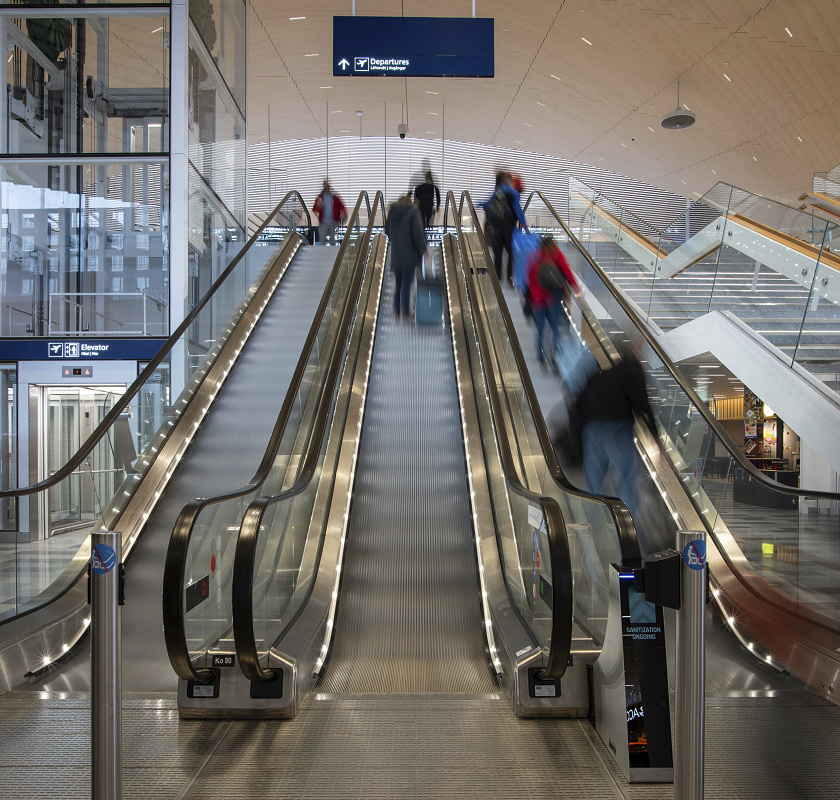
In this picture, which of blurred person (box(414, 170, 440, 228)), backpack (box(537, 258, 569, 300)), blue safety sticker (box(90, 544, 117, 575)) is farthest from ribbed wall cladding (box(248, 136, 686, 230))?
blue safety sticker (box(90, 544, 117, 575))

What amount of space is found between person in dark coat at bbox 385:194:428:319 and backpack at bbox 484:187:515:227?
950 mm

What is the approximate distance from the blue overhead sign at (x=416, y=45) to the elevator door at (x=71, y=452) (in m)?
5.51

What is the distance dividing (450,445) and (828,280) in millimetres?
3820

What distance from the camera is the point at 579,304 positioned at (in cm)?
816

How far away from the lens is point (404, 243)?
9875 mm

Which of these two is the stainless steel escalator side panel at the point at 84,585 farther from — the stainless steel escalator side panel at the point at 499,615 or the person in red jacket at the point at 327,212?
the person in red jacket at the point at 327,212

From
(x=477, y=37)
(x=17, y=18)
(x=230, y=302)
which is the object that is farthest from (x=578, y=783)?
(x=17, y=18)

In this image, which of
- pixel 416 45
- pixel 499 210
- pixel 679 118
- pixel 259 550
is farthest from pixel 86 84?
pixel 679 118

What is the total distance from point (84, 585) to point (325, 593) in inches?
65.6

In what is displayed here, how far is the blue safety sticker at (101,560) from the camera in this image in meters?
2.40

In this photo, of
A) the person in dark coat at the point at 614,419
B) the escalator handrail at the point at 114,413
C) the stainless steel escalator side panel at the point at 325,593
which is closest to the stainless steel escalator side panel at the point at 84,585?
the escalator handrail at the point at 114,413

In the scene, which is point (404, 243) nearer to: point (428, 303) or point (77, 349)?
point (428, 303)

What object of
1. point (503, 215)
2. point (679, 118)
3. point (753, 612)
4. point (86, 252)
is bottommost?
point (753, 612)

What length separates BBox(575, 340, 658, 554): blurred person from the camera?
16.1 ft
